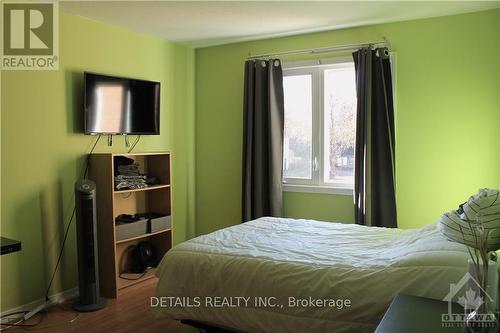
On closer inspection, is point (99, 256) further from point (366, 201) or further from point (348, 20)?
point (348, 20)

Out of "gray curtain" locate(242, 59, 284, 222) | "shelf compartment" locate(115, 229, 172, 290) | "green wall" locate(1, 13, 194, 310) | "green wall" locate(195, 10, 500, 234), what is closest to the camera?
"green wall" locate(1, 13, 194, 310)

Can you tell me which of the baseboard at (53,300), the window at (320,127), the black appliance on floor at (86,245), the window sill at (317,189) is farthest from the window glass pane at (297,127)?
the baseboard at (53,300)

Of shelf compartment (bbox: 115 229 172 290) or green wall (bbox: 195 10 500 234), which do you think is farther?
shelf compartment (bbox: 115 229 172 290)

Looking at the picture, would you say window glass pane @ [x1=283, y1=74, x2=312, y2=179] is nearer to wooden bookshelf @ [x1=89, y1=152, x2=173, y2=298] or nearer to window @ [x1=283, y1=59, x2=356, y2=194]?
window @ [x1=283, y1=59, x2=356, y2=194]

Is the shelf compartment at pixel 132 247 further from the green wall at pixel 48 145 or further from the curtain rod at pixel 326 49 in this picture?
the curtain rod at pixel 326 49

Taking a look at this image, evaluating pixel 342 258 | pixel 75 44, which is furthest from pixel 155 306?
pixel 75 44

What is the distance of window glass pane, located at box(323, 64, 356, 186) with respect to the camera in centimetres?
409

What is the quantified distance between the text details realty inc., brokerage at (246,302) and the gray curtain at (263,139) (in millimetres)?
1917

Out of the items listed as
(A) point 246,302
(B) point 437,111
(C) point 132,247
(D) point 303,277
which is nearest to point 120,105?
(C) point 132,247

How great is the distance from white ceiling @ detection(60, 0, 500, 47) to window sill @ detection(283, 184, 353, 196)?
159 centimetres

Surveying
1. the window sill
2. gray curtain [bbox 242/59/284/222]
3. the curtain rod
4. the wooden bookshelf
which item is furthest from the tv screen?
the window sill

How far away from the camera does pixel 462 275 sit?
1.88 metres

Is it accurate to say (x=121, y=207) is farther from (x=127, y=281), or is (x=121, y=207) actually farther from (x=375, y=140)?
(x=375, y=140)

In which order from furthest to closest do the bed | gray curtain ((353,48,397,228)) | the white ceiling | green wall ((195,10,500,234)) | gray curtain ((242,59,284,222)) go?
gray curtain ((242,59,284,222)) < gray curtain ((353,48,397,228)) < green wall ((195,10,500,234)) < the white ceiling < the bed
